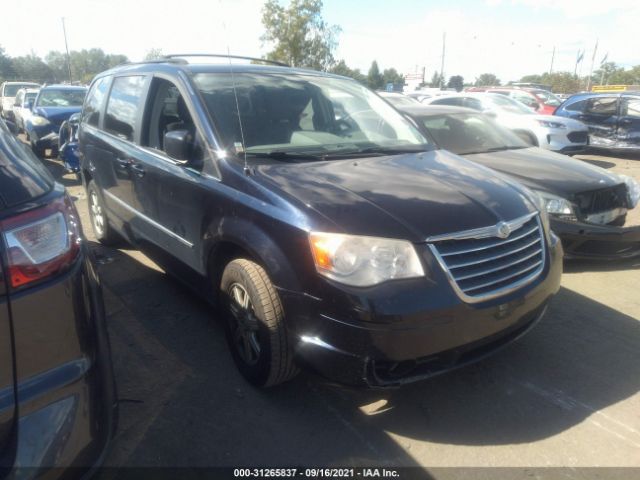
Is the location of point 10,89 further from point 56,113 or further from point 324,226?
point 324,226

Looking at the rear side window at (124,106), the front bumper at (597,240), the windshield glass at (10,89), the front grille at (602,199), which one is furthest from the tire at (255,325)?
the windshield glass at (10,89)

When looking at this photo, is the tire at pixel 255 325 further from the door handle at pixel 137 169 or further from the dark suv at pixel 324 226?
the door handle at pixel 137 169

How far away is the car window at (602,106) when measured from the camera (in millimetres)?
11438

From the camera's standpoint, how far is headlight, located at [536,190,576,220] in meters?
4.53

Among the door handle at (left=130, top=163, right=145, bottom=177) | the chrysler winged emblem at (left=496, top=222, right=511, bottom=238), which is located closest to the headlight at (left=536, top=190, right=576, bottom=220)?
the chrysler winged emblem at (left=496, top=222, right=511, bottom=238)

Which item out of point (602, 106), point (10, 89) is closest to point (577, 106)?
point (602, 106)

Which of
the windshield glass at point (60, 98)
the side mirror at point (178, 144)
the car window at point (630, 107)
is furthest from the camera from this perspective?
the windshield glass at point (60, 98)

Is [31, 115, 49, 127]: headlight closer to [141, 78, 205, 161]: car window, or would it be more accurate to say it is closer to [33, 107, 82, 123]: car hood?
[33, 107, 82, 123]: car hood

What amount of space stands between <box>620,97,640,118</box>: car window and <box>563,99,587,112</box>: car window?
0.86m

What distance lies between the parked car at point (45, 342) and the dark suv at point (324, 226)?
948 millimetres

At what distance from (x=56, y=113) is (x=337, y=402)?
451 inches

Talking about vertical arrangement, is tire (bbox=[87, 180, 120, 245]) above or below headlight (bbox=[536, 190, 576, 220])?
below

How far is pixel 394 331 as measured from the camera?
2.17 meters

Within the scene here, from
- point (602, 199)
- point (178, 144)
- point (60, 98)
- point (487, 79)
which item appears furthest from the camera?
point (487, 79)
